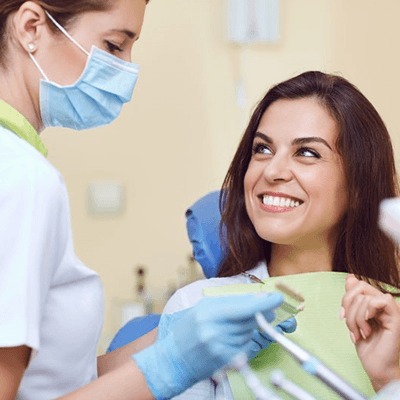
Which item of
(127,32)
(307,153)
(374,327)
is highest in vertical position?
(127,32)

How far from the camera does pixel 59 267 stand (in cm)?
99

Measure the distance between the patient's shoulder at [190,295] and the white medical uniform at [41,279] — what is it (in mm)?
374

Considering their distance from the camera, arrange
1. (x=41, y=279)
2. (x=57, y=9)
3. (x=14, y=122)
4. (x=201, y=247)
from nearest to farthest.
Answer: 1. (x=41, y=279)
2. (x=14, y=122)
3. (x=57, y=9)
4. (x=201, y=247)

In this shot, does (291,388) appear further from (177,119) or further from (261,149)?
(177,119)

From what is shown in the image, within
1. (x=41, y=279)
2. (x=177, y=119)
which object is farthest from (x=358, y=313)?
(x=177, y=119)

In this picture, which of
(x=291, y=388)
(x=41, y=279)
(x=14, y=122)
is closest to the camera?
(x=291, y=388)

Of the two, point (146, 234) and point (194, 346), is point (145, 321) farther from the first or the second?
point (146, 234)

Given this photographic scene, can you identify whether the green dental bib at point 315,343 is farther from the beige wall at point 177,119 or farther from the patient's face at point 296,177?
the beige wall at point 177,119

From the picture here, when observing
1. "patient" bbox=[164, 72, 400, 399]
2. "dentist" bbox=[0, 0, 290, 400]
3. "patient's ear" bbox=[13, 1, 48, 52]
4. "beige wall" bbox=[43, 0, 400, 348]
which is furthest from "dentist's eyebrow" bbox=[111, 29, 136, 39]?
"beige wall" bbox=[43, 0, 400, 348]

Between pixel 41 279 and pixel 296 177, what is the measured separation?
2.46ft

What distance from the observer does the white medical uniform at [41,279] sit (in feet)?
2.89

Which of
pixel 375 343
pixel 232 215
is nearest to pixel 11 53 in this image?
pixel 232 215

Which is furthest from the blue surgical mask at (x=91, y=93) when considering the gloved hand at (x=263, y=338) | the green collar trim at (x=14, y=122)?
the gloved hand at (x=263, y=338)

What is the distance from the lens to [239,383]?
1.33 m
